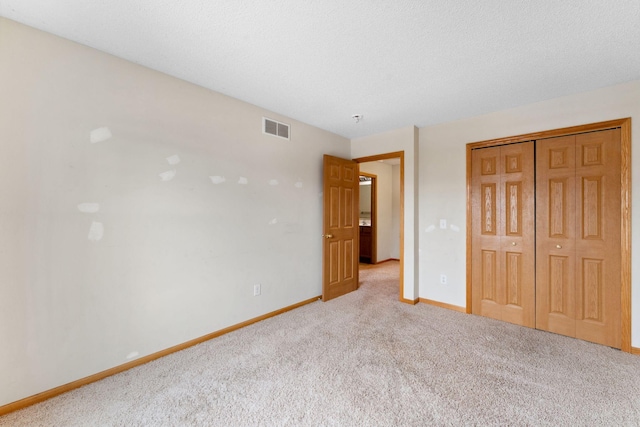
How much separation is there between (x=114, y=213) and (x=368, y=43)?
7.36ft

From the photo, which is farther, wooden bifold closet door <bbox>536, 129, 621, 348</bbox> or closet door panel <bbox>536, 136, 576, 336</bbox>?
closet door panel <bbox>536, 136, 576, 336</bbox>

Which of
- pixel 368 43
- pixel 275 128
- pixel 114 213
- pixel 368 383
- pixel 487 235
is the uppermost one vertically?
pixel 368 43

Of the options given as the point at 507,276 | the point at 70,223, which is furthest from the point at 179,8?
the point at 507,276

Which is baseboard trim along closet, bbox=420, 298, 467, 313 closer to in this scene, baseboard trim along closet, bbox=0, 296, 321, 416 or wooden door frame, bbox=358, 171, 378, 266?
baseboard trim along closet, bbox=0, 296, 321, 416

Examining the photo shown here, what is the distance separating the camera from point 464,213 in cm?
336

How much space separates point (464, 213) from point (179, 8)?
3.36 meters

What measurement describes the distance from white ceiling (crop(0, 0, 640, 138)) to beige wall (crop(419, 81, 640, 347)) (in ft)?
0.59

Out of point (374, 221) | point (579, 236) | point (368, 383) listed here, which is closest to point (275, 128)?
point (368, 383)

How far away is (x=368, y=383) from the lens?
6.45ft

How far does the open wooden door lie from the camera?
12.3 feet

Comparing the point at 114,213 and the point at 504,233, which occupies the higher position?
the point at 114,213

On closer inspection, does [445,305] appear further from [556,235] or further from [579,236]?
[579,236]

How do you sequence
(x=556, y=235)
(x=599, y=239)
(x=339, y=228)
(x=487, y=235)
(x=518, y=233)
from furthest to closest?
(x=339, y=228), (x=487, y=235), (x=518, y=233), (x=556, y=235), (x=599, y=239)

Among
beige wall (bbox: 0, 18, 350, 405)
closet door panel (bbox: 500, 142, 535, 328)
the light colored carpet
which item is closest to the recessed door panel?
the light colored carpet
